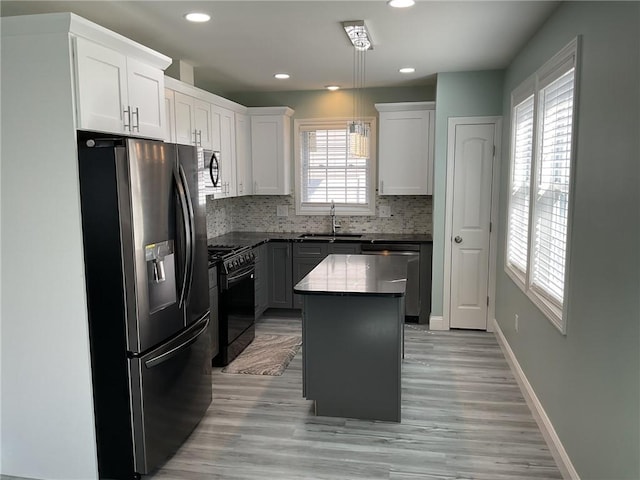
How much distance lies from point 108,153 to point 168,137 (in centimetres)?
154

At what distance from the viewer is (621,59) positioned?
2.00 m

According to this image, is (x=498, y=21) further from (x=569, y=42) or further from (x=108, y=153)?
(x=108, y=153)

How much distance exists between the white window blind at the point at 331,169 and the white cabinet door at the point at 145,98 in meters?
2.99

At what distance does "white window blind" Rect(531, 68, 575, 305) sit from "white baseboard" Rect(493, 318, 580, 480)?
0.74 m

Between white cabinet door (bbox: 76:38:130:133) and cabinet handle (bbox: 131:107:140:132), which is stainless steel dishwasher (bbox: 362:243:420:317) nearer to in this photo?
cabinet handle (bbox: 131:107:140:132)

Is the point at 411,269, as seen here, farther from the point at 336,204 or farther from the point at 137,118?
the point at 137,118

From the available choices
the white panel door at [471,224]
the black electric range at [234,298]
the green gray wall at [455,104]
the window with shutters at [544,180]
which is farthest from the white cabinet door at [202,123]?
the window with shutters at [544,180]

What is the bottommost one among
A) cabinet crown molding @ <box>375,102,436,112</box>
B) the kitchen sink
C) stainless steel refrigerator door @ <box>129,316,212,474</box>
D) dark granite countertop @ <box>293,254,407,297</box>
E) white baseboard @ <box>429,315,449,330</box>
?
white baseboard @ <box>429,315,449,330</box>

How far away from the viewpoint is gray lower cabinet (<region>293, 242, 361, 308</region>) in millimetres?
5363

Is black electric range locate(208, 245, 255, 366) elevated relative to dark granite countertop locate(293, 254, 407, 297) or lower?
lower

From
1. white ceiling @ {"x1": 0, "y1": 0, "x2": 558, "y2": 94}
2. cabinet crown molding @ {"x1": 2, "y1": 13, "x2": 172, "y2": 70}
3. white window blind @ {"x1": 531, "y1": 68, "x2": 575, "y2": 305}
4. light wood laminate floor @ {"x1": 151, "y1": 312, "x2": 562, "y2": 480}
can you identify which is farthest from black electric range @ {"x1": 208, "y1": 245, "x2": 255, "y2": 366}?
white window blind @ {"x1": 531, "y1": 68, "x2": 575, "y2": 305}

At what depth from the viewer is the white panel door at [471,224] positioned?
15.6 feet

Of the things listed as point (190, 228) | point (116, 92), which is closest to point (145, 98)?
point (116, 92)

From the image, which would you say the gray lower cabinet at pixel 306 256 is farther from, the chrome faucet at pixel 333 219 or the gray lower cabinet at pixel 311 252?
the chrome faucet at pixel 333 219
